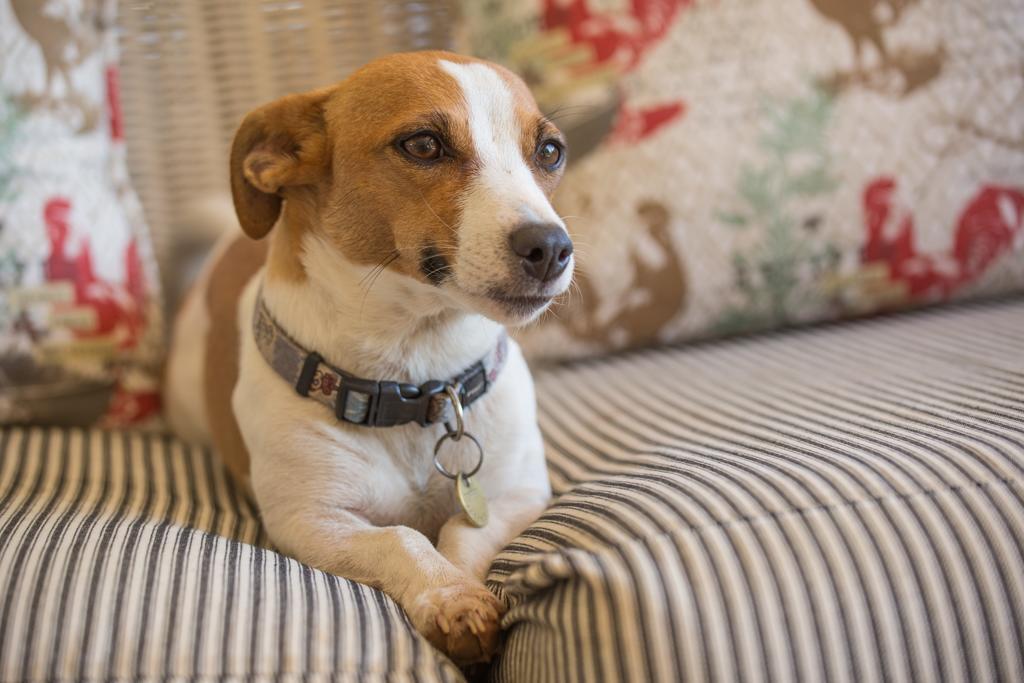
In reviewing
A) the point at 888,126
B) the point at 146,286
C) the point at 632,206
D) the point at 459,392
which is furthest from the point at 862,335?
the point at 146,286

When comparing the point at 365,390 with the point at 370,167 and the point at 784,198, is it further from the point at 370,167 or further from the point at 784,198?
the point at 784,198

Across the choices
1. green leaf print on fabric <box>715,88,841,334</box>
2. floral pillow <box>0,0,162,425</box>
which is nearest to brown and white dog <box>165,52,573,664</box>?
floral pillow <box>0,0,162,425</box>

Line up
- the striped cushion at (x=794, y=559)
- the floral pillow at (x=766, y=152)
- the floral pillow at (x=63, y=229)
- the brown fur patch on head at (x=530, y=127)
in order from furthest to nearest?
1. the floral pillow at (x=766, y=152)
2. the floral pillow at (x=63, y=229)
3. the brown fur patch on head at (x=530, y=127)
4. the striped cushion at (x=794, y=559)

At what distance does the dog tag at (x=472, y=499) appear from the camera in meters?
1.07

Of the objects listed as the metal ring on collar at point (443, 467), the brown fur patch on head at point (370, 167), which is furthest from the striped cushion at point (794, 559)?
the brown fur patch on head at point (370, 167)

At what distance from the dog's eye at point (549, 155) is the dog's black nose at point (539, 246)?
0.63ft

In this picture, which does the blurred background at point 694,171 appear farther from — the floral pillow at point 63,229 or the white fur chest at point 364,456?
the white fur chest at point 364,456

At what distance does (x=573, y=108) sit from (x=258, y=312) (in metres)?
0.70

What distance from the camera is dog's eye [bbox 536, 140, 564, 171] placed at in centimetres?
111

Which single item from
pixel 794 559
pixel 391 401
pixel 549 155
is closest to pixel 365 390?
pixel 391 401

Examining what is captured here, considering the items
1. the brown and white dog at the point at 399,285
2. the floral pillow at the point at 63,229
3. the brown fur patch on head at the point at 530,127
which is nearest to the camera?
the brown and white dog at the point at 399,285

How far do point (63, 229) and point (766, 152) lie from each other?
3.99 ft

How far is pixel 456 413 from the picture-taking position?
108 cm

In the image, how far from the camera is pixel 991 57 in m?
1.67
